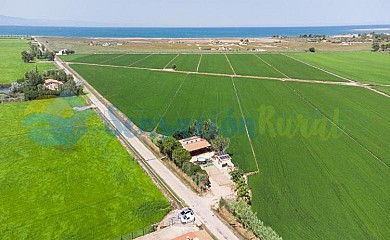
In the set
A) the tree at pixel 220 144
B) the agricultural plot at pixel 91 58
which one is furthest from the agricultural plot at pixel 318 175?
the agricultural plot at pixel 91 58

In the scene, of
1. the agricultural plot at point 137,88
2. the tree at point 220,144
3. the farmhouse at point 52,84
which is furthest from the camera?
the farmhouse at point 52,84

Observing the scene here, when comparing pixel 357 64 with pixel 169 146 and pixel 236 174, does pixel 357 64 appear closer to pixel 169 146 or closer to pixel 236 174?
pixel 169 146

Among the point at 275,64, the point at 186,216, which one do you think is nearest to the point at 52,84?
the point at 186,216

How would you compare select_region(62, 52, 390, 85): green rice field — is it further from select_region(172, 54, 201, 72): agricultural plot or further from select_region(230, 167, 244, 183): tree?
select_region(230, 167, 244, 183): tree

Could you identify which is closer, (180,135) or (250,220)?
(250,220)

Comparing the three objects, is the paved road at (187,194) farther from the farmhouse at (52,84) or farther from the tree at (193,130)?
the farmhouse at (52,84)
